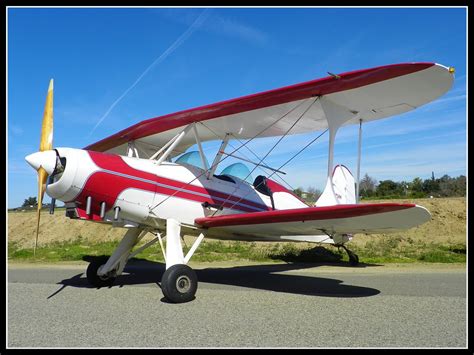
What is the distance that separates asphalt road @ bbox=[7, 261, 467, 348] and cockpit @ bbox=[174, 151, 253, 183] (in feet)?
8.08

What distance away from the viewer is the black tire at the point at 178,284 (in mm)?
5902

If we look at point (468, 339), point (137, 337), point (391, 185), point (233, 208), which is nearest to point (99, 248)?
point (233, 208)

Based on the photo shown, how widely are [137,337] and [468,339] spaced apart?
3189 mm

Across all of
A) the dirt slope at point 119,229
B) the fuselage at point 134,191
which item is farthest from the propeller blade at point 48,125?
the dirt slope at point 119,229

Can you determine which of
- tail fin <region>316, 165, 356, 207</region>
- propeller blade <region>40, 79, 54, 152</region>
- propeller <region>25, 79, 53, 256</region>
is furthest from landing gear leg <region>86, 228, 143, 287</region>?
tail fin <region>316, 165, 356, 207</region>

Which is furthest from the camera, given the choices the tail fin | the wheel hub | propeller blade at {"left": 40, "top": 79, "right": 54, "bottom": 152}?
the tail fin

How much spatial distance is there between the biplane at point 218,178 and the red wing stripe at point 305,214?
0.6 inches

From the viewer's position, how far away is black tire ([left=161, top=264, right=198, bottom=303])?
5.90 metres

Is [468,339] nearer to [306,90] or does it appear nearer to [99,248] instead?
[306,90]

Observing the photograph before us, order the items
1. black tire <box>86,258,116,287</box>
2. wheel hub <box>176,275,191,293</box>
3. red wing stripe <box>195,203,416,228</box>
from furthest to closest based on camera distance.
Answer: black tire <box>86,258,116,287</box> < wheel hub <box>176,275,191,293</box> < red wing stripe <box>195,203,416,228</box>

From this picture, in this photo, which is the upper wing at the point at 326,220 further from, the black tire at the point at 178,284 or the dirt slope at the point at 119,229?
the dirt slope at the point at 119,229

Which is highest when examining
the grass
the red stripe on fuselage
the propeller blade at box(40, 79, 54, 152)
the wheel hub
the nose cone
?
the propeller blade at box(40, 79, 54, 152)

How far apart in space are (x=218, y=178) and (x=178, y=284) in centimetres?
304

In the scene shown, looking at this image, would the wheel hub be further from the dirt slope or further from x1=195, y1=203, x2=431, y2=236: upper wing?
the dirt slope
